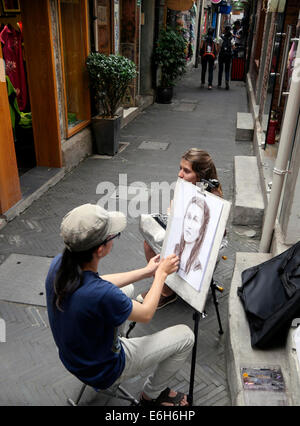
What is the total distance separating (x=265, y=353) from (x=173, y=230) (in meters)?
1.12

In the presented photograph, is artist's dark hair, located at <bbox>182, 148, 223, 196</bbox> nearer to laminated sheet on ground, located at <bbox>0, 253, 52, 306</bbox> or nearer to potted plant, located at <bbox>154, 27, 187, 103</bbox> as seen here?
laminated sheet on ground, located at <bbox>0, 253, 52, 306</bbox>

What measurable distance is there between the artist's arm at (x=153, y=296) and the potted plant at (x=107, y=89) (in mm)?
5377

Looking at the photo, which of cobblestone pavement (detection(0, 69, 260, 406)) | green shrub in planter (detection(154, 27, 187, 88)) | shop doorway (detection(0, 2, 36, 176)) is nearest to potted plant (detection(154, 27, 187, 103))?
green shrub in planter (detection(154, 27, 187, 88))

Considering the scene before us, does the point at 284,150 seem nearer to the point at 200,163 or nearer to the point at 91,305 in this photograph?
the point at 200,163

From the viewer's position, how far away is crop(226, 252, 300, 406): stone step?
254 centimetres

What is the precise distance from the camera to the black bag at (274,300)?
2717mm

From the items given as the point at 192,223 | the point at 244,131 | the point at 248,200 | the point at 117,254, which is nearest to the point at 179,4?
the point at 244,131

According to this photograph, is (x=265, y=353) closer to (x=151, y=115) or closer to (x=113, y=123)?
(x=113, y=123)

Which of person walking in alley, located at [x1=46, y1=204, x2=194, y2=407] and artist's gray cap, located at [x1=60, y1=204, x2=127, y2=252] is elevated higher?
artist's gray cap, located at [x1=60, y1=204, x2=127, y2=252]

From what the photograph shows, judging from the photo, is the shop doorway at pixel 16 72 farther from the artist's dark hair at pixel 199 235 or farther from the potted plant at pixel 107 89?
the artist's dark hair at pixel 199 235

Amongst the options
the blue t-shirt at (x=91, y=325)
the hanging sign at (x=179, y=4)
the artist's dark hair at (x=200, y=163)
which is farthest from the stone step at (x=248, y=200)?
the hanging sign at (x=179, y=4)

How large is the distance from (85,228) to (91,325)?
0.53 m

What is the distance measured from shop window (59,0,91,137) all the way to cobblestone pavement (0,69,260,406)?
97 cm

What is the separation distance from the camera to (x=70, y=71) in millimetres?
7301
